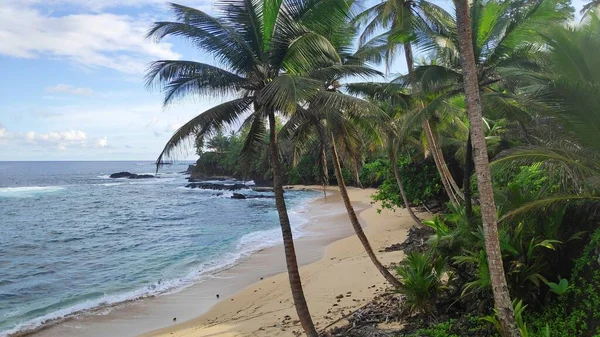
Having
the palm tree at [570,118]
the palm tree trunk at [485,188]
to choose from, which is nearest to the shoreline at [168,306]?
the palm tree at [570,118]

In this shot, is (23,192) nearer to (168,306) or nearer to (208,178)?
(208,178)

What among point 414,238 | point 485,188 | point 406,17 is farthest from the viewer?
point 414,238

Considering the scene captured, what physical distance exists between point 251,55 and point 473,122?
12.1 feet

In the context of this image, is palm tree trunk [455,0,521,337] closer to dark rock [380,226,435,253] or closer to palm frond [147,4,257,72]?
palm frond [147,4,257,72]

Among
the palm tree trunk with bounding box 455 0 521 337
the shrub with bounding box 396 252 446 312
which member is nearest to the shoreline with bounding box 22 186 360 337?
the shrub with bounding box 396 252 446 312

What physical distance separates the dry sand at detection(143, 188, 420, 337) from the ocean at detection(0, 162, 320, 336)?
10.3 feet

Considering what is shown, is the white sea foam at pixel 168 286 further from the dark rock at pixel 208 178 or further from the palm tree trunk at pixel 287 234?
the dark rock at pixel 208 178

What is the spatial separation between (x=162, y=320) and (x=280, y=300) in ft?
9.82

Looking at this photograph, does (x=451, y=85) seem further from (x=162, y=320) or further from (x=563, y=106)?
(x=162, y=320)

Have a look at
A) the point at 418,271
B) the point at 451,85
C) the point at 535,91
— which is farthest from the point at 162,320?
the point at 535,91

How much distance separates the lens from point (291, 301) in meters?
10.6

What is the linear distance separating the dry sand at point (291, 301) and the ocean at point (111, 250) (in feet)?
10.3

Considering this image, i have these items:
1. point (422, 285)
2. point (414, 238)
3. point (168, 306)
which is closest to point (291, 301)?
point (168, 306)

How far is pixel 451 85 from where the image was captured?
320 inches
